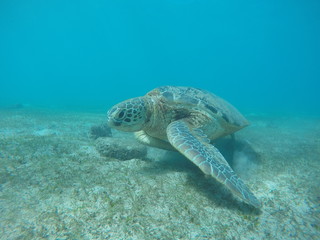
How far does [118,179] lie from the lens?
2258 millimetres

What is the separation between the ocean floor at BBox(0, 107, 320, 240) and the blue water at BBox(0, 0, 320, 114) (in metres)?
46.0

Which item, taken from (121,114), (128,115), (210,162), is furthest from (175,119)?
(210,162)

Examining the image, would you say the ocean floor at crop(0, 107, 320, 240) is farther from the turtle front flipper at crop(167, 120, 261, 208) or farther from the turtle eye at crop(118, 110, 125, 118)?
the turtle eye at crop(118, 110, 125, 118)

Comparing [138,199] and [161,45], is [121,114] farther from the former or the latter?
[161,45]

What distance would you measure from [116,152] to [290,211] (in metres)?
2.68

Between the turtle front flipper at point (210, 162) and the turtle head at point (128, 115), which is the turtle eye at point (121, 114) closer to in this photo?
the turtle head at point (128, 115)

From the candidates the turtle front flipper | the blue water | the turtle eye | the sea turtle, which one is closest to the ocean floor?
the turtle front flipper

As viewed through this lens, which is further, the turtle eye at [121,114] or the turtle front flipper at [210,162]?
the turtle eye at [121,114]

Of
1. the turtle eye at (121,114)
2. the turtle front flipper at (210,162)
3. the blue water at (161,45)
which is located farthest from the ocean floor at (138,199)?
the blue water at (161,45)

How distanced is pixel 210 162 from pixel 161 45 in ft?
419

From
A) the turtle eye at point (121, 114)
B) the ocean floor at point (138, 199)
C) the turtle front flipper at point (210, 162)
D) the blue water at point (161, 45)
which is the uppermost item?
the blue water at point (161, 45)

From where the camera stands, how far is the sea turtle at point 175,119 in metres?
2.66

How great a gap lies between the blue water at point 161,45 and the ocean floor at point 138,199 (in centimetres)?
4601

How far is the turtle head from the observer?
2.84 meters
